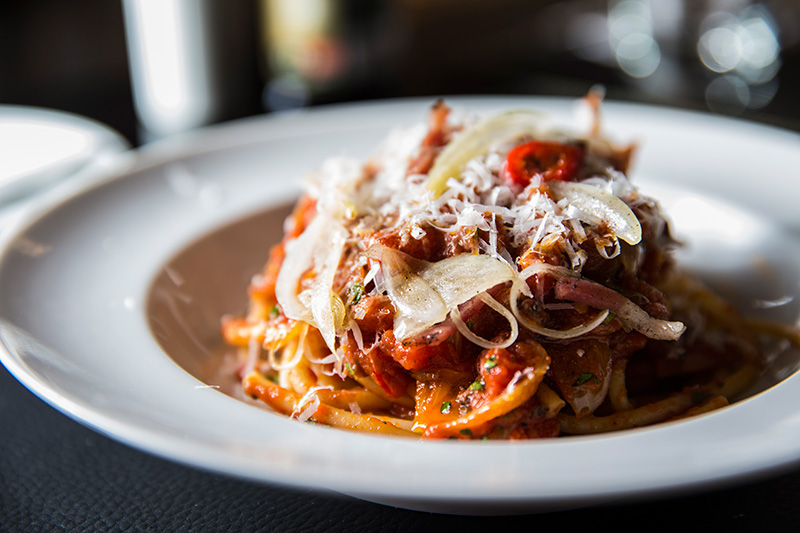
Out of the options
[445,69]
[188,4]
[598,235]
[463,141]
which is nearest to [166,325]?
[463,141]

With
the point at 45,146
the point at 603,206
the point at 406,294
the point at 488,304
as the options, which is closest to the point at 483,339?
the point at 488,304

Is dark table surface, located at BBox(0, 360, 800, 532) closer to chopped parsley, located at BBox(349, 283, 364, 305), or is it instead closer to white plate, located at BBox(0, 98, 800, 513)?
white plate, located at BBox(0, 98, 800, 513)

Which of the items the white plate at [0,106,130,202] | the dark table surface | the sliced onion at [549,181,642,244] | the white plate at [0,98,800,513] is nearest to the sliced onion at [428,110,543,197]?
the sliced onion at [549,181,642,244]

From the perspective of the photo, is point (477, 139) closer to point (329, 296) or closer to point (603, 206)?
point (603, 206)

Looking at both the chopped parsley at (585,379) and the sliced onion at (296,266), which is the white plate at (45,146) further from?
the chopped parsley at (585,379)

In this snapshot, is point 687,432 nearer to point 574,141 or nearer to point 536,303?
point 536,303

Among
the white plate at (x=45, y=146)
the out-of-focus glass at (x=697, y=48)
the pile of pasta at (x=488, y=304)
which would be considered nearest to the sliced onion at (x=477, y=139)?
the pile of pasta at (x=488, y=304)

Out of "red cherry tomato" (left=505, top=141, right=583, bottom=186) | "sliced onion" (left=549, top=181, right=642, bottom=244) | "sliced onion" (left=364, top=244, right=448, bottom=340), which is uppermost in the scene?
"red cherry tomato" (left=505, top=141, right=583, bottom=186)
